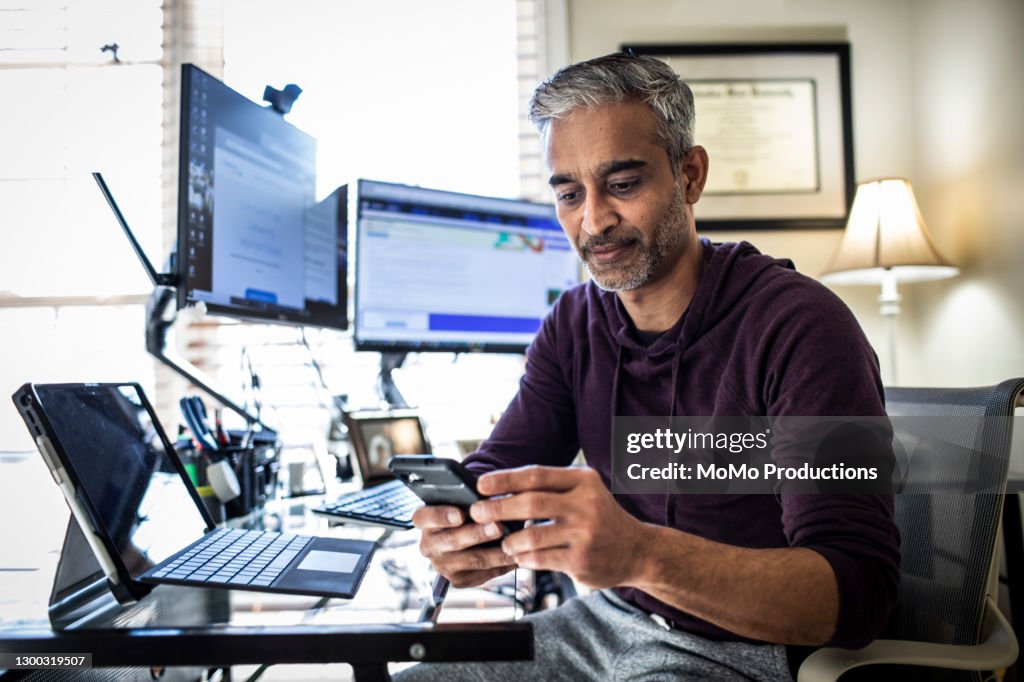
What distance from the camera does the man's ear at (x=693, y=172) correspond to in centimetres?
111

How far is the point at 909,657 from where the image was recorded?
2.37ft

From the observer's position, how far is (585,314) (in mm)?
1209

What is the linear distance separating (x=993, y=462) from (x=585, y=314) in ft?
2.09

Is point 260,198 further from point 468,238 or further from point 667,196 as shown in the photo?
point 667,196

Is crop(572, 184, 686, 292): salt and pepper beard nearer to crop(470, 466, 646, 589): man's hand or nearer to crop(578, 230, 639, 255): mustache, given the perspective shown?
crop(578, 230, 639, 255): mustache

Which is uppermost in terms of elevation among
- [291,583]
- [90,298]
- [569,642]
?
[90,298]

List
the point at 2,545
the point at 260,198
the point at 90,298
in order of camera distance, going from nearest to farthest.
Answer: the point at 2,545 → the point at 260,198 → the point at 90,298

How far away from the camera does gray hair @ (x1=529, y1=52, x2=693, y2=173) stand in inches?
40.4

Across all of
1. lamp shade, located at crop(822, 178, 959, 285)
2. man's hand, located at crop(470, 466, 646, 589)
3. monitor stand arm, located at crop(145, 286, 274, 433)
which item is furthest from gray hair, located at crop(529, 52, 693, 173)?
lamp shade, located at crop(822, 178, 959, 285)

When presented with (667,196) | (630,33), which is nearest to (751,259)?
(667,196)

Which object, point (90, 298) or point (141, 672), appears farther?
point (90, 298)

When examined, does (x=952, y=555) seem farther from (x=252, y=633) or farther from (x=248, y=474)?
(x=248, y=474)

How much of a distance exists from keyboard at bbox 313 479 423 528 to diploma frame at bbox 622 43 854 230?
145cm

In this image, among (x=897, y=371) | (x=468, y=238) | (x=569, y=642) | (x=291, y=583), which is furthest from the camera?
(x=897, y=371)
